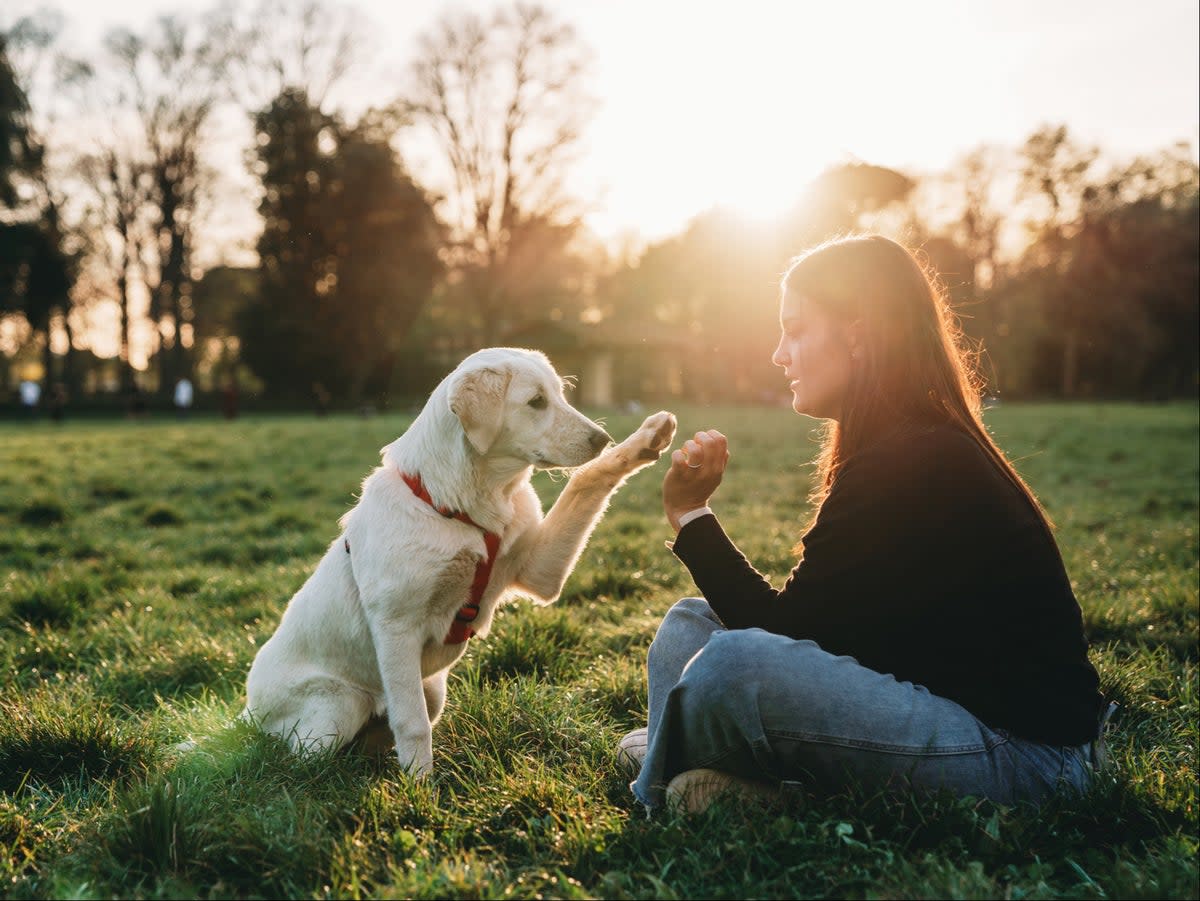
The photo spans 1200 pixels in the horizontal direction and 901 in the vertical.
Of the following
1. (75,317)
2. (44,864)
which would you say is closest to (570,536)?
(44,864)

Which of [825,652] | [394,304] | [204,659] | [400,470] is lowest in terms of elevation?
[204,659]

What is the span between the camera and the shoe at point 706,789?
8.38ft

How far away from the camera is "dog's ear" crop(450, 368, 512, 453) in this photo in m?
3.32

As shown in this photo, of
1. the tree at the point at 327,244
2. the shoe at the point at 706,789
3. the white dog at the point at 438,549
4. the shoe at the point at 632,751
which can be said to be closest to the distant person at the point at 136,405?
the tree at the point at 327,244

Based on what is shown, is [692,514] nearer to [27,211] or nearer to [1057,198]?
[27,211]

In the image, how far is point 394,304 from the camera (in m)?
42.7

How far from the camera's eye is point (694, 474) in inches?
114

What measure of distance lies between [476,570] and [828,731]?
1441 mm

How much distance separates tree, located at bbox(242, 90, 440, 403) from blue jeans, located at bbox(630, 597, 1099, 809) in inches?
1621

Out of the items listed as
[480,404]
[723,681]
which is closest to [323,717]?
[480,404]

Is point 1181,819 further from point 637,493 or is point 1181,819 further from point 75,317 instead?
point 75,317

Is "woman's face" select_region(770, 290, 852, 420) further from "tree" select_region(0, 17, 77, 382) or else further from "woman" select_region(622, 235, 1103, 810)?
"tree" select_region(0, 17, 77, 382)

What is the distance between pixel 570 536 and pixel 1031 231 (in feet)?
193

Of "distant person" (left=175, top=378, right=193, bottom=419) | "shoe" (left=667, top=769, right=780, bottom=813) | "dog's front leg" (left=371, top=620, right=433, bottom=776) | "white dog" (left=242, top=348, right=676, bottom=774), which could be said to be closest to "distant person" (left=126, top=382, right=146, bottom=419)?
"distant person" (left=175, top=378, right=193, bottom=419)
